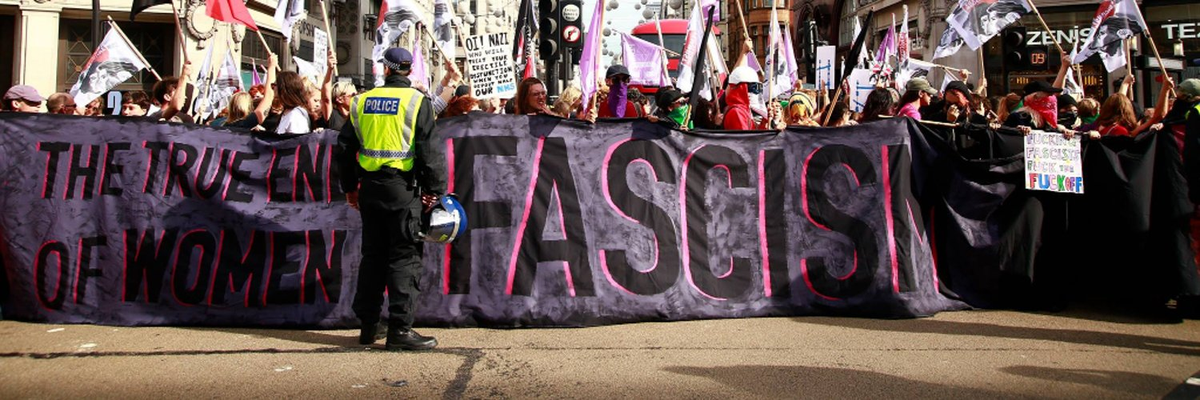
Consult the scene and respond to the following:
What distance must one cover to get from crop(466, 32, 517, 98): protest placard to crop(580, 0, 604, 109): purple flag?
2.53 ft

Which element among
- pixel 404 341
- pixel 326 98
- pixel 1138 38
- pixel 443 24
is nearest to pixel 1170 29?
pixel 1138 38

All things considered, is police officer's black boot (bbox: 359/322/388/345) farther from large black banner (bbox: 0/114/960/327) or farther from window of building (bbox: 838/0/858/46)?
window of building (bbox: 838/0/858/46)

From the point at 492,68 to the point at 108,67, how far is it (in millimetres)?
3611

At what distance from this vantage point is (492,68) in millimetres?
8953

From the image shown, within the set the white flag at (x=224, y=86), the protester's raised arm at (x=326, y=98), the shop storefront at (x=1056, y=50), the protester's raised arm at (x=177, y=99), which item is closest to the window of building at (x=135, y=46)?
the white flag at (x=224, y=86)

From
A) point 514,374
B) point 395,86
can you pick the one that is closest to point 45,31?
point 395,86

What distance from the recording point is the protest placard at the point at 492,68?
348 inches

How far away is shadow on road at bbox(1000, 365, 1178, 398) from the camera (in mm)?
4418

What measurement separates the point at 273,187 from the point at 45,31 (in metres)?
17.8

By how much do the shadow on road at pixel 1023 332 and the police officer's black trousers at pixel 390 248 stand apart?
2.59m

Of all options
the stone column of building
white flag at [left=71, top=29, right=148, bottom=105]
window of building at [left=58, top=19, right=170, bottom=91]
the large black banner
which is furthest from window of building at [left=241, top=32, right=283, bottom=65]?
the large black banner

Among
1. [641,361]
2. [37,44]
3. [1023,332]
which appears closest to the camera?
[641,361]

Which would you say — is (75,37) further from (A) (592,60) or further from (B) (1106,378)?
(B) (1106,378)

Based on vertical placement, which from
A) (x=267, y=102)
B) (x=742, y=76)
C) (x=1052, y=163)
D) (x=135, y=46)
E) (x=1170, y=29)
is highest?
(x=1170, y=29)
